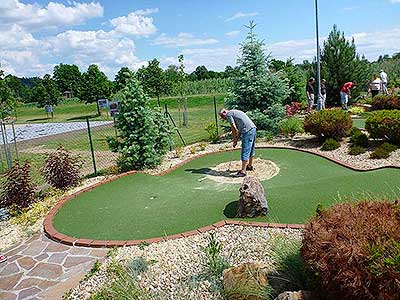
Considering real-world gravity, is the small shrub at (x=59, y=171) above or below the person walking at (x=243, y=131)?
below

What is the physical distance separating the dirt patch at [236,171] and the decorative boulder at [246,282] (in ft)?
13.2

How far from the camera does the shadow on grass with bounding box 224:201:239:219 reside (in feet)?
18.7

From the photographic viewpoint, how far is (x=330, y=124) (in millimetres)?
9906

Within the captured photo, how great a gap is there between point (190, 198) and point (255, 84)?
677 centimetres

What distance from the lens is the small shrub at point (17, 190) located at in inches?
287

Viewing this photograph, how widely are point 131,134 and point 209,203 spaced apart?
367 cm

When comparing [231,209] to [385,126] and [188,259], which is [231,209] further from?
[385,126]

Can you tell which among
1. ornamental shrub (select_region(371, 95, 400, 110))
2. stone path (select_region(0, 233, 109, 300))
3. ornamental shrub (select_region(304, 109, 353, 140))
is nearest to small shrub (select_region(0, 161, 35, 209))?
stone path (select_region(0, 233, 109, 300))

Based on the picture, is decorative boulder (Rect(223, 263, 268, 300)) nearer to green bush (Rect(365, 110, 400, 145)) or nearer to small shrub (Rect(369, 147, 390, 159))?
small shrub (Rect(369, 147, 390, 159))

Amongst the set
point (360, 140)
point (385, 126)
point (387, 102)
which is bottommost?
point (360, 140)

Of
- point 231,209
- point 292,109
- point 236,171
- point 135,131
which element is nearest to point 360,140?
point 236,171

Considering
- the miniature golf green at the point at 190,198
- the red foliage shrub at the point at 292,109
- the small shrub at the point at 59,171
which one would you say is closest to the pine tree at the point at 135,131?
the miniature golf green at the point at 190,198

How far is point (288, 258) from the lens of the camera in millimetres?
3406

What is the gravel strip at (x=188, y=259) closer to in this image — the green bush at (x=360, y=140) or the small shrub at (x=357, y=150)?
the small shrub at (x=357, y=150)
